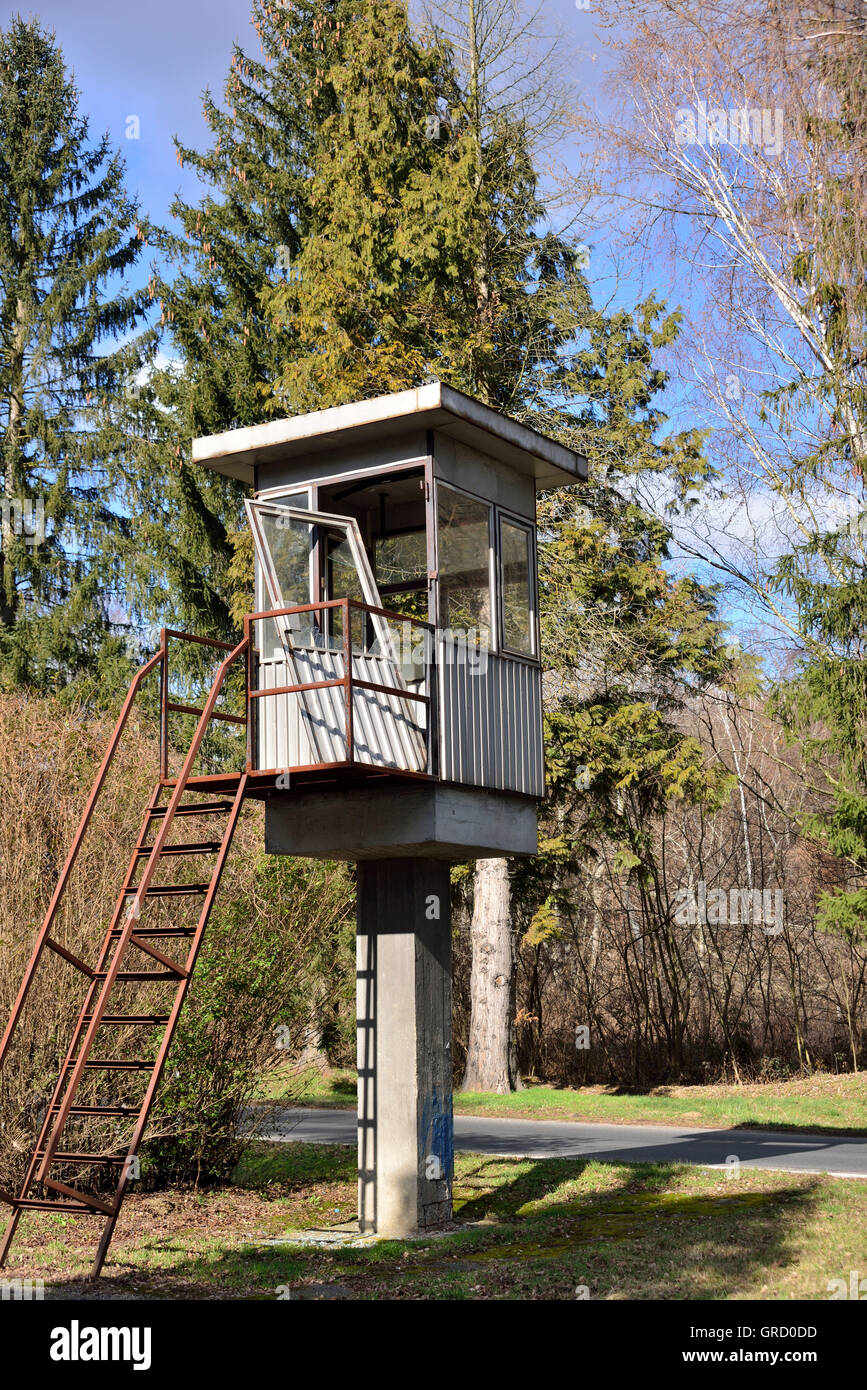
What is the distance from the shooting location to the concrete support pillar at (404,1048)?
10.7 meters

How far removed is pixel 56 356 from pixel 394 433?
766 inches

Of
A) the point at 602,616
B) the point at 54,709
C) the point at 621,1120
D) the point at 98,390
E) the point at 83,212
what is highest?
the point at 83,212

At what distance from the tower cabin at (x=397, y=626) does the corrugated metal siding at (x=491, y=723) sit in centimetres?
2

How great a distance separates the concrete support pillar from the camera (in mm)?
10680

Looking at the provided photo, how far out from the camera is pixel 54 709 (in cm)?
1530

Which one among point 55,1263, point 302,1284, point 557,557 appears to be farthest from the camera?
point 557,557

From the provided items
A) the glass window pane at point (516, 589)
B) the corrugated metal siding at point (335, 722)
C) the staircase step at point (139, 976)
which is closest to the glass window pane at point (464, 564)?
the glass window pane at point (516, 589)

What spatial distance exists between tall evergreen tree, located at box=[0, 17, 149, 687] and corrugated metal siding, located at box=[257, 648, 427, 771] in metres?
16.4

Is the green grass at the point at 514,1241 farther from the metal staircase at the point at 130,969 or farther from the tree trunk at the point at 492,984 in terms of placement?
the tree trunk at the point at 492,984

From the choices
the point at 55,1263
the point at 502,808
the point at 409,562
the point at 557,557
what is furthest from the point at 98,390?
the point at 55,1263

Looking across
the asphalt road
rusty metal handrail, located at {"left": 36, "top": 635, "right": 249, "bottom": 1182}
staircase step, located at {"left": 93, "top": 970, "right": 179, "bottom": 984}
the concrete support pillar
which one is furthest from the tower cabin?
the asphalt road

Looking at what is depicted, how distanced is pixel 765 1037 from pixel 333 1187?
1569 cm

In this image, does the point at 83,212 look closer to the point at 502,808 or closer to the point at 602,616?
the point at 602,616

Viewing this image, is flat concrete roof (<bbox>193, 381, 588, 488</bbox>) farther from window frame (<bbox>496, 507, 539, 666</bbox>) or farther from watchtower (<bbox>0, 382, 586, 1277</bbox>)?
window frame (<bbox>496, 507, 539, 666</bbox>)
